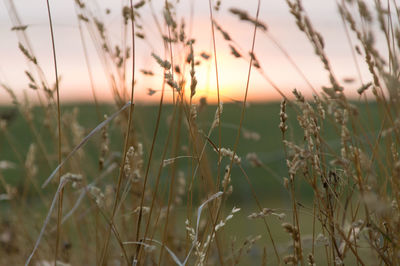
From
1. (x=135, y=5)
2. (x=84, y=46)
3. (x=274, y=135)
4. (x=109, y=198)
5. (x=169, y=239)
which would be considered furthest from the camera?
(x=274, y=135)

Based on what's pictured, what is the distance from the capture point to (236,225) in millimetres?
5480

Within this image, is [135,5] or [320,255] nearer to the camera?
[135,5]

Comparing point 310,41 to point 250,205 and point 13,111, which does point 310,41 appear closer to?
point 13,111

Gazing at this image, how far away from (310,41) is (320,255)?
2.82 m

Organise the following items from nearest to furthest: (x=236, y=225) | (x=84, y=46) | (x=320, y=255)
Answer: (x=84, y=46) < (x=320, y=255) < (x=236, y=225)

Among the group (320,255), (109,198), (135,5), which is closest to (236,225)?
(320,255)

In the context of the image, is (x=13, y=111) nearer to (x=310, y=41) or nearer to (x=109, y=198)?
(x=109, y=198)

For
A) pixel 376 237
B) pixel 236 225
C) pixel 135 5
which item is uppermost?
pixel 135 5

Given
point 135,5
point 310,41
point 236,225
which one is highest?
point 135,5

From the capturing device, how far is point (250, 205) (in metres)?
6.14

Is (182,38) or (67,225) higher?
(182,38)

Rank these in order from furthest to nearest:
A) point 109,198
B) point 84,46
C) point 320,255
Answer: point 320,255
point 109,198
point 84,46

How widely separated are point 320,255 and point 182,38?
8.69 ft

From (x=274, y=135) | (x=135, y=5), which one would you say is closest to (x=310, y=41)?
(x=135, y=5)
